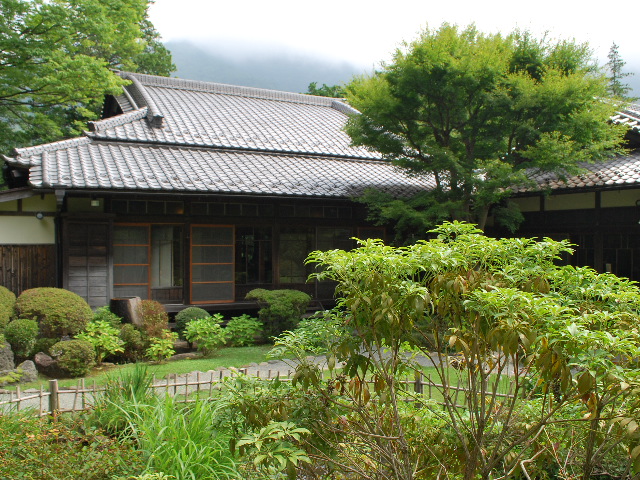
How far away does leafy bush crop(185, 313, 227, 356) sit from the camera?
10414 millimetres

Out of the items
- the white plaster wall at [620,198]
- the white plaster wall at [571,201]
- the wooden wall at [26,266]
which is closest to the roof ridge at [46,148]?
the wooden wall at [26,266]

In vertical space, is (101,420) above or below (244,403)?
below

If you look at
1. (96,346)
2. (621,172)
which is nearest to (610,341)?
(96,346)

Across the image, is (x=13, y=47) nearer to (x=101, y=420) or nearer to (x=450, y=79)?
(x=450, y=79)

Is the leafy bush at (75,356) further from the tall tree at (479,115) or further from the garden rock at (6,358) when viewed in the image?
the tall tree at (479,115)

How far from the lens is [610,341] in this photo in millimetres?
2602

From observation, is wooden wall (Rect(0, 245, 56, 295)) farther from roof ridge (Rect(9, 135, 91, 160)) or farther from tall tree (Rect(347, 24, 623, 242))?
tall tree (Rect(347, 24, 623, 242))

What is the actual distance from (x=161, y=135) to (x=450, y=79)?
7.62 metres

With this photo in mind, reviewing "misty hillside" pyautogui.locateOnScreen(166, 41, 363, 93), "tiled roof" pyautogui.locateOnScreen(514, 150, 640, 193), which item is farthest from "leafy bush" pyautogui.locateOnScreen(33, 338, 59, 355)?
"misty hillside" pyautogui.locateOnScreen(166, 41, 363, 93)

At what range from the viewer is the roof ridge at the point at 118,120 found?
13.8 metres

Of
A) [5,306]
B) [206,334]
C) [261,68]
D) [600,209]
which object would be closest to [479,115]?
[600,209]

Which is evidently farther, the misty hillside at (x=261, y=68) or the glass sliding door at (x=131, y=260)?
the misty hillside at (x=261, y=68)

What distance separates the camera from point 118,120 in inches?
572

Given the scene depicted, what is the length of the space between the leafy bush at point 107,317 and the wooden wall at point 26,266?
2.15 metres
